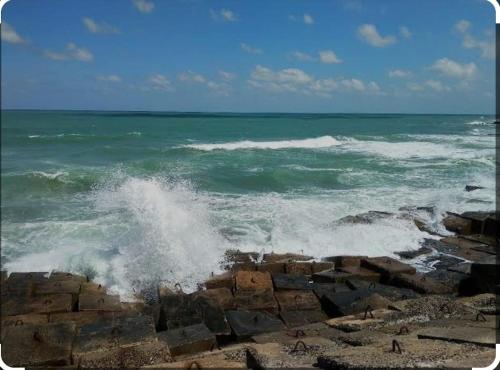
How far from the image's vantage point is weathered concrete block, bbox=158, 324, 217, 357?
4.78m

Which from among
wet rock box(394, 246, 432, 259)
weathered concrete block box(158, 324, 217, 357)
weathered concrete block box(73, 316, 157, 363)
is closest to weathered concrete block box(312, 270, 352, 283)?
wet rock box(394, 246, 432, 259)

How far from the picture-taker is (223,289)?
7.12m

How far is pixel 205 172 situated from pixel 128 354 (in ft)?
58.5

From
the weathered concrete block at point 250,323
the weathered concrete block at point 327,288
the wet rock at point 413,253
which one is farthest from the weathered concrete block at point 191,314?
the wet rock at point 413,253

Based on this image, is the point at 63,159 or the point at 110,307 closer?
the point at 110,307

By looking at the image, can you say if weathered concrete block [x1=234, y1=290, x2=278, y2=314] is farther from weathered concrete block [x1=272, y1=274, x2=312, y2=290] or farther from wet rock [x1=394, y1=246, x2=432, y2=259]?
wet rock [x1=394, y1=246, x2=432, y2=259]

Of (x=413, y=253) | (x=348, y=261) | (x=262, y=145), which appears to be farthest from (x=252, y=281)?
(x=262, y=145)

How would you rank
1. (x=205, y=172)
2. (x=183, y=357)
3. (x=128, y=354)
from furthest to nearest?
1. (x=205, y=172)
2. (x=183, y=357)
3. (x=128, y=354)

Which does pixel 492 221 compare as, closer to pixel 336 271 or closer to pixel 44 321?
pixel 336 271

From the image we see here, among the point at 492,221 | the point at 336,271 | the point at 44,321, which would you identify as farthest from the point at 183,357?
the point at 492,221

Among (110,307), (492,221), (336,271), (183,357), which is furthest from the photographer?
(492,221)

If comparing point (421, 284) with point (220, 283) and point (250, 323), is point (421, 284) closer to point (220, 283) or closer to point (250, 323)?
point (220, 283)

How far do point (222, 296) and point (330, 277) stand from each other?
2.18m

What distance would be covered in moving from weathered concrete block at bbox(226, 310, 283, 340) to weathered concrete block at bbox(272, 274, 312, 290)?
1228 millimetres
